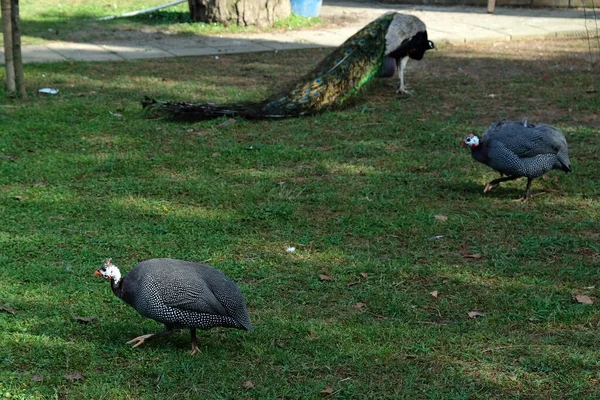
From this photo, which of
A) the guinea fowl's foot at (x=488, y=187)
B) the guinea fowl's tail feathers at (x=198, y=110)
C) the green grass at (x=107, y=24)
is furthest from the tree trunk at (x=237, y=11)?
the guinea fowl's foot at (x=488, y=187)

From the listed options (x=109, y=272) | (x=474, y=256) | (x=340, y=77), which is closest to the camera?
(x=109, y=272)

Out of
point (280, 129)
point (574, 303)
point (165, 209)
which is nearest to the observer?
point (574, 303)

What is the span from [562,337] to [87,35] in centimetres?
1113

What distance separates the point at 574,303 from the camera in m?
5.41

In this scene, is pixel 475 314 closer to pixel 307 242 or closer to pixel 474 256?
pixel 474 256

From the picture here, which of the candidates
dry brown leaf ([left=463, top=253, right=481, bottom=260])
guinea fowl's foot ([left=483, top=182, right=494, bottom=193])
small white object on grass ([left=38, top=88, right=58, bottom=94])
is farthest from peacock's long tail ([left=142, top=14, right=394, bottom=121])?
dry brown leaf ([left=463, top=253, right=481, bottom=260])

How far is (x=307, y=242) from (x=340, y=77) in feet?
13.1

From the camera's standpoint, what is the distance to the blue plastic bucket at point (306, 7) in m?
15.7

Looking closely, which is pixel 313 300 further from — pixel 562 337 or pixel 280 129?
pixel 280 129

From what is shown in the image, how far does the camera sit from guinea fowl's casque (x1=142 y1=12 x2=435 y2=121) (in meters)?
9.51

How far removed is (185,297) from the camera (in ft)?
14.7

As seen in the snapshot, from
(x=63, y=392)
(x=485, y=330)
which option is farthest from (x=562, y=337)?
(x=63, y=392)

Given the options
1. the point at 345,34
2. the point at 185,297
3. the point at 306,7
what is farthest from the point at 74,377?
the point at 306,7

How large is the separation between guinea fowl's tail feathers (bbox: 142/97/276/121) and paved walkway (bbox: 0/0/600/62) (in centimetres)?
333
